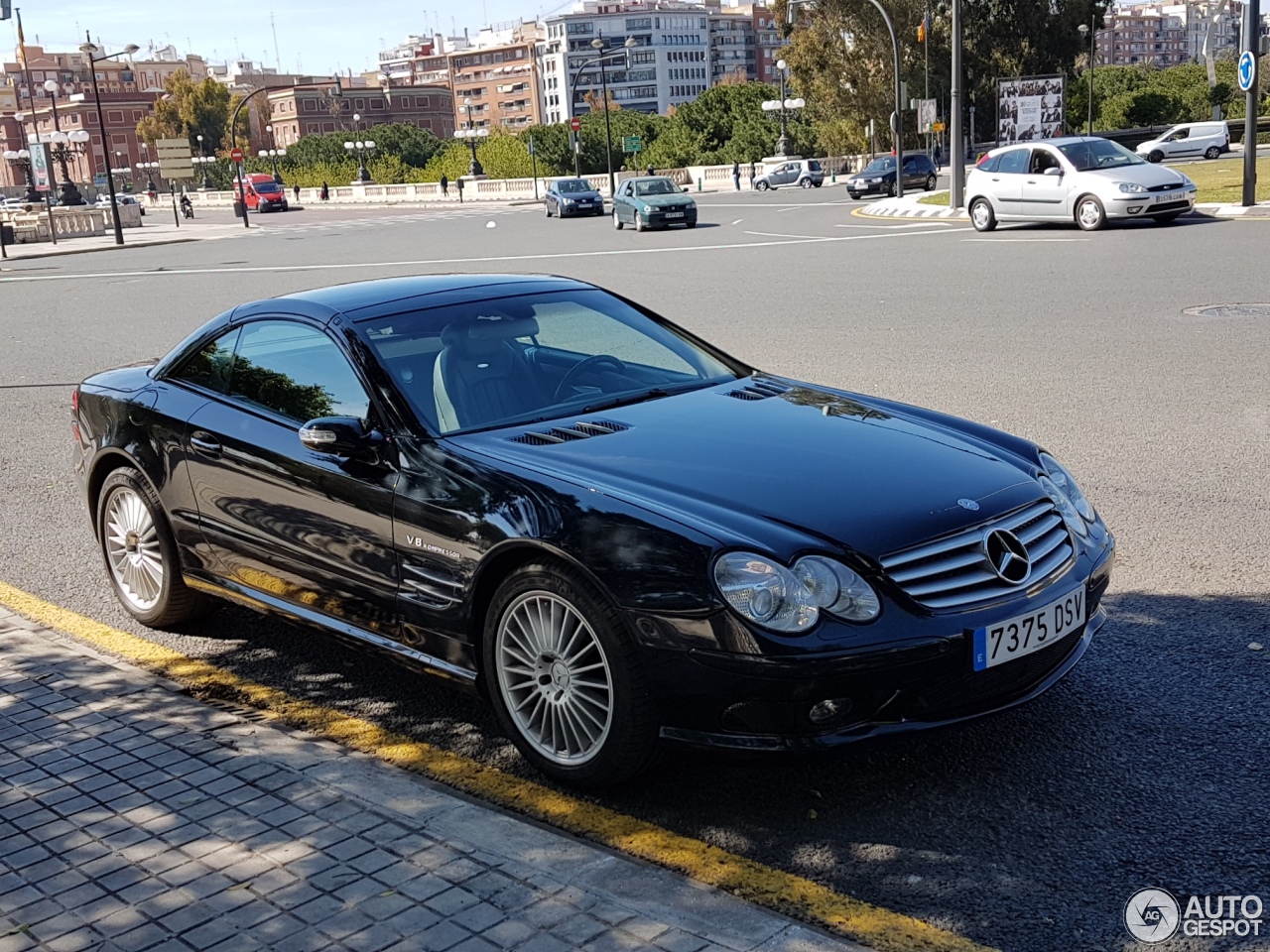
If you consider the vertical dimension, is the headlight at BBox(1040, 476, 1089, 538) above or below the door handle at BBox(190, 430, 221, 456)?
below

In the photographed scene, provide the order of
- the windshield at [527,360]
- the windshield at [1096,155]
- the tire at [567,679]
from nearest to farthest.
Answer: the tire at [567,679] → the windshield at [527,360] → the windshield at [1096,155]

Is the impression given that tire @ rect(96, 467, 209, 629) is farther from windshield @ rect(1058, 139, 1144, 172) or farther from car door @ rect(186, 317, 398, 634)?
windshield @ rect(1058, 139, 1144, 172)

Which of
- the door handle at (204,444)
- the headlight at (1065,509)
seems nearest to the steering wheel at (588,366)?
the door handle at (204,444)

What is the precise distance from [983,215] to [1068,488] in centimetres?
2182

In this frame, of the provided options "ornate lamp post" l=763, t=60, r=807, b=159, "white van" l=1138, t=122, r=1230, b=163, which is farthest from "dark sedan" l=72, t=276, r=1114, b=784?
"ornate lamp post" l=763, t=60, r=807, b=159

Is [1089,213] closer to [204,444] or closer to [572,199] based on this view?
[204,444]

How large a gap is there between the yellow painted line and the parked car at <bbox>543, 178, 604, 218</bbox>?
44051 millimetres

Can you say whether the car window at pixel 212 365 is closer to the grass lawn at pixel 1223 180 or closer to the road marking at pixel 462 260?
the road marking at pixel 462 260

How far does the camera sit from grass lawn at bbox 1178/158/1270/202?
27384 millimetres

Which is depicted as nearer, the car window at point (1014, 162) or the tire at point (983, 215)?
the car window at point (1014, 162)

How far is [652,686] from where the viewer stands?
3551 mm

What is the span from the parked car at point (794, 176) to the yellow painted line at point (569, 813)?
61.0 metres

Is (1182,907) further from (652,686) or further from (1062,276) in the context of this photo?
(1062,276)

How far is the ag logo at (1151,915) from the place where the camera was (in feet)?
9.74
